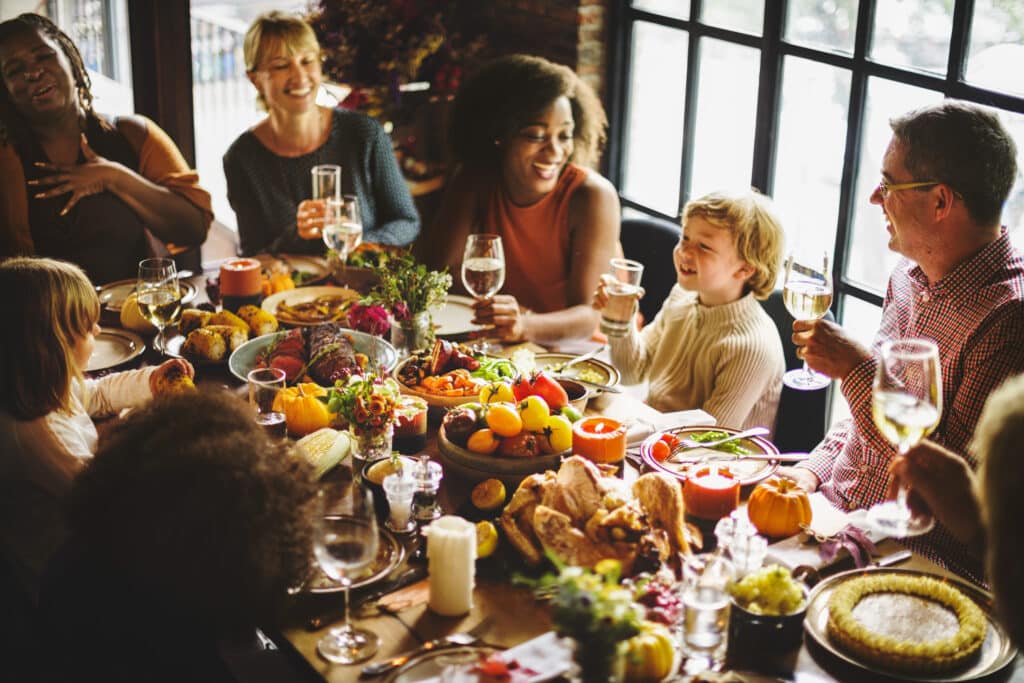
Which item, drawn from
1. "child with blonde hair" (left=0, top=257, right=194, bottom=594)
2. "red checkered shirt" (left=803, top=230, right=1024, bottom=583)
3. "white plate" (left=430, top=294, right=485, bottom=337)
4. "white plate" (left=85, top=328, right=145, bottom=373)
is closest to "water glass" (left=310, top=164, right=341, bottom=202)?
"white plate" (left=430, top=294, right=485, bottom=337)

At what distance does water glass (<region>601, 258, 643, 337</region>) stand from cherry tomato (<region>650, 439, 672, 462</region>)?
1.57 feet

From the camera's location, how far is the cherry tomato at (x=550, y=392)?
2.17 meters

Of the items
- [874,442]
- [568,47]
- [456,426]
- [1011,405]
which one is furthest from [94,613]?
[568,47]

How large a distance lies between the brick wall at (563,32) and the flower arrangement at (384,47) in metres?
0.18

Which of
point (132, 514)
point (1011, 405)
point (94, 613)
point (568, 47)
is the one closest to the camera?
point (1011, 405)

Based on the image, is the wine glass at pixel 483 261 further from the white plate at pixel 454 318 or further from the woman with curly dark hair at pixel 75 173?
the woman with curly dark hair at pixel 75 173

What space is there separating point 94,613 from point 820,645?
1.05m

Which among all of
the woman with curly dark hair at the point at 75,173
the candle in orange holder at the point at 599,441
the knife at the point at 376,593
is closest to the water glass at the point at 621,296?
the candle in orange holder at the point at 599,441

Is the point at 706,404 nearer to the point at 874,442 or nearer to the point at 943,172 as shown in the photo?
the point at 874,442

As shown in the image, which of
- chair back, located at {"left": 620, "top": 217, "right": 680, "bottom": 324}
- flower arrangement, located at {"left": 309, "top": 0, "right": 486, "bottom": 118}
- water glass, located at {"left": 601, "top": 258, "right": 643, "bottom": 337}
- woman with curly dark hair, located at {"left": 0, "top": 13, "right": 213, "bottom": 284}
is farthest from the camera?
flower arrangement, located at {"left": 309, "top": 0, "right": 486, "bottom": 118}

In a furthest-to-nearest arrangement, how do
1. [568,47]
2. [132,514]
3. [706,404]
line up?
1. [568,47]
2. [706,404]
3. [132,514]

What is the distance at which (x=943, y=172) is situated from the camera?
2098 mm

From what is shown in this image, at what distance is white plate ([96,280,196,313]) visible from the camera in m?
2.91

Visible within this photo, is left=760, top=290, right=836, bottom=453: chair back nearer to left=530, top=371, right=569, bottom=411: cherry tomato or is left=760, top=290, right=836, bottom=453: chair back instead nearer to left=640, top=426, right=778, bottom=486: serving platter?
left=640, top=426, right=778, bottom=486: serving platter
